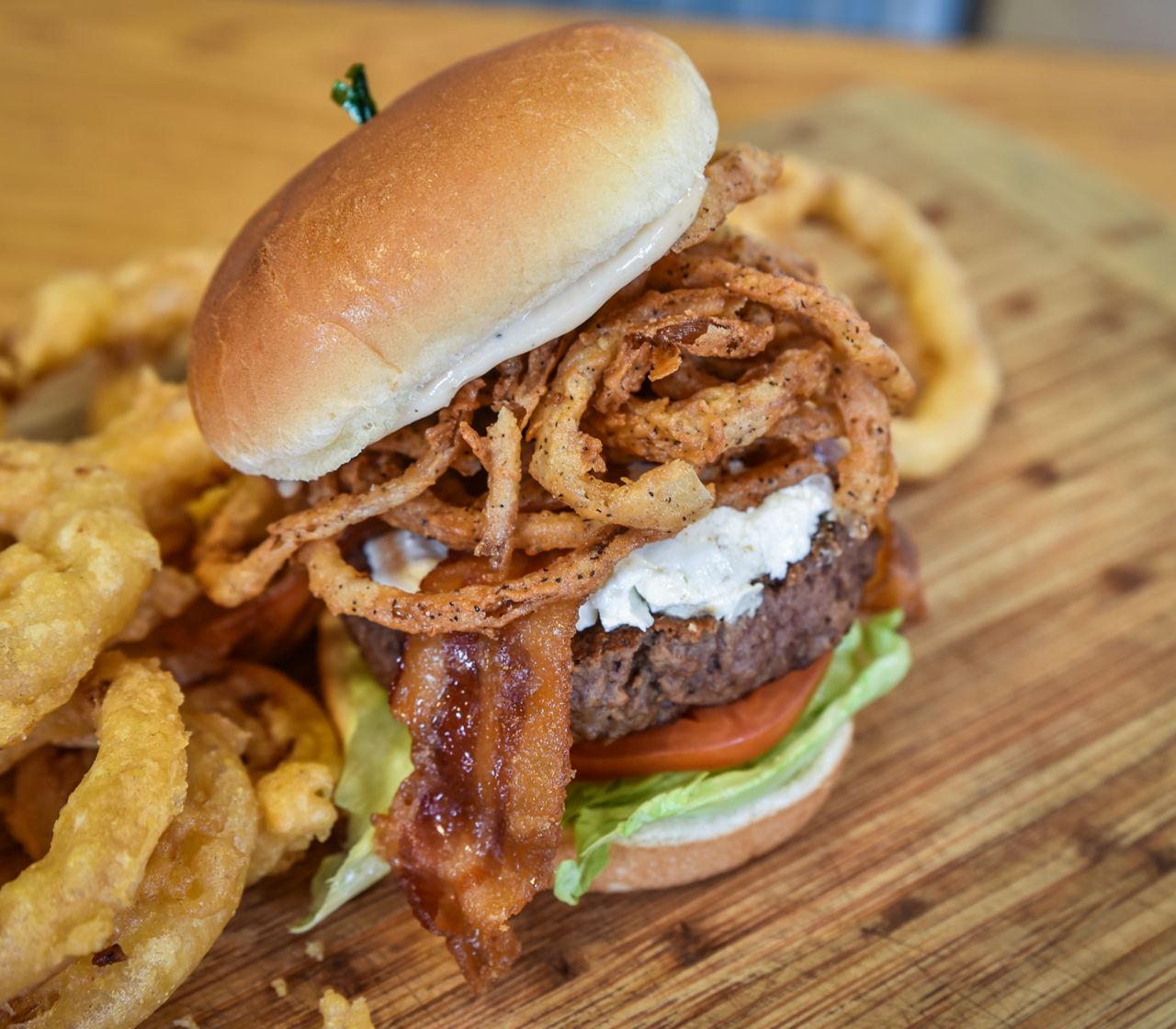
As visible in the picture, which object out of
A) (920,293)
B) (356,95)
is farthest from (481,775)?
(920,293)

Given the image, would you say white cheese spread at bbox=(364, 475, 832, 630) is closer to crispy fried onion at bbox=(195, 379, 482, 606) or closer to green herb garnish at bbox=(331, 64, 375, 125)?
crispy fried onion at bbox=(195, 379, 482, 606)

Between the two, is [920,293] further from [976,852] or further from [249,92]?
[249,92]

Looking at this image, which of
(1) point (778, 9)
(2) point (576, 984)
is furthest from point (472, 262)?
(1) point (778, 9)

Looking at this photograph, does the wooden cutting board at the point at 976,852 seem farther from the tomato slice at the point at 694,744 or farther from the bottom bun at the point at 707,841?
the tomato slice at the point at 694,744

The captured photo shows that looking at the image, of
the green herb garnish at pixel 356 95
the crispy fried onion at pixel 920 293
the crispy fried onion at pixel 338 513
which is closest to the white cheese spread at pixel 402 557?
the crispy fried onion at pixel 338 513

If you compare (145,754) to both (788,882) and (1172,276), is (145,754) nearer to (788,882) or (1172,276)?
(788,882)
